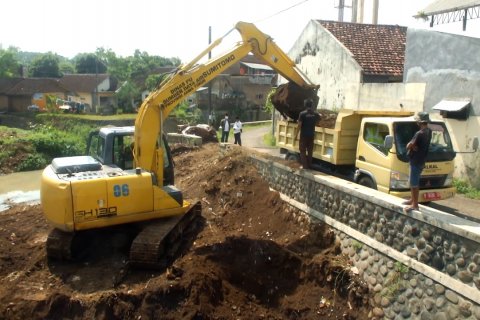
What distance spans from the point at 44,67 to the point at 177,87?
79944 millimetres

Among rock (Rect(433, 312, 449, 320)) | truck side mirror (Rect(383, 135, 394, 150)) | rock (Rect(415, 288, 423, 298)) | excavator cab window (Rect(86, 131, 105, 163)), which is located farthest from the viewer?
excavator cab window (Rect(86, 131, 105, 163))

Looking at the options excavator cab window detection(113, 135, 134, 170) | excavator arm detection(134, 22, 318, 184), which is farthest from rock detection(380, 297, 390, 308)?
excavator cab window detection(113, 135, 134, 170)

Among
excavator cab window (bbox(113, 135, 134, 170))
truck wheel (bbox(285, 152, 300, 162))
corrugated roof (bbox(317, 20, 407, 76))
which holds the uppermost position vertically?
corrugated roof (bbox(317, 20, 407, 76))

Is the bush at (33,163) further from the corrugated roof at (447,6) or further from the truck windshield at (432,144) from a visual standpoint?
the corrugated roof at (447,6)

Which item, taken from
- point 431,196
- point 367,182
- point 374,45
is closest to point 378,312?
point 431,196

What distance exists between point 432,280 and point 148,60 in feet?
248

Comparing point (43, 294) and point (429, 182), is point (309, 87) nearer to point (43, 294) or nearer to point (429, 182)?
point (429, 182)

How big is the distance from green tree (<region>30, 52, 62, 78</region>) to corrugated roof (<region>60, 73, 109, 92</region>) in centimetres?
2131

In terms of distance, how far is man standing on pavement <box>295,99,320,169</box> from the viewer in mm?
9828

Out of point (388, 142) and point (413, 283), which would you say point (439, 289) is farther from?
point (388, 142)

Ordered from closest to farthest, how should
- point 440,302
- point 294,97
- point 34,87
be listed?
1. point 440,302
2. point 294,97
3. point 34,87

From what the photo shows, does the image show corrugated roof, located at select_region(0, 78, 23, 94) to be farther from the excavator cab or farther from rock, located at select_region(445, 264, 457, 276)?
rock, located at select_region(445, 264, 457, 276)

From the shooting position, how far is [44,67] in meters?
78.8

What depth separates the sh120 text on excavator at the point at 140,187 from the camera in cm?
752
